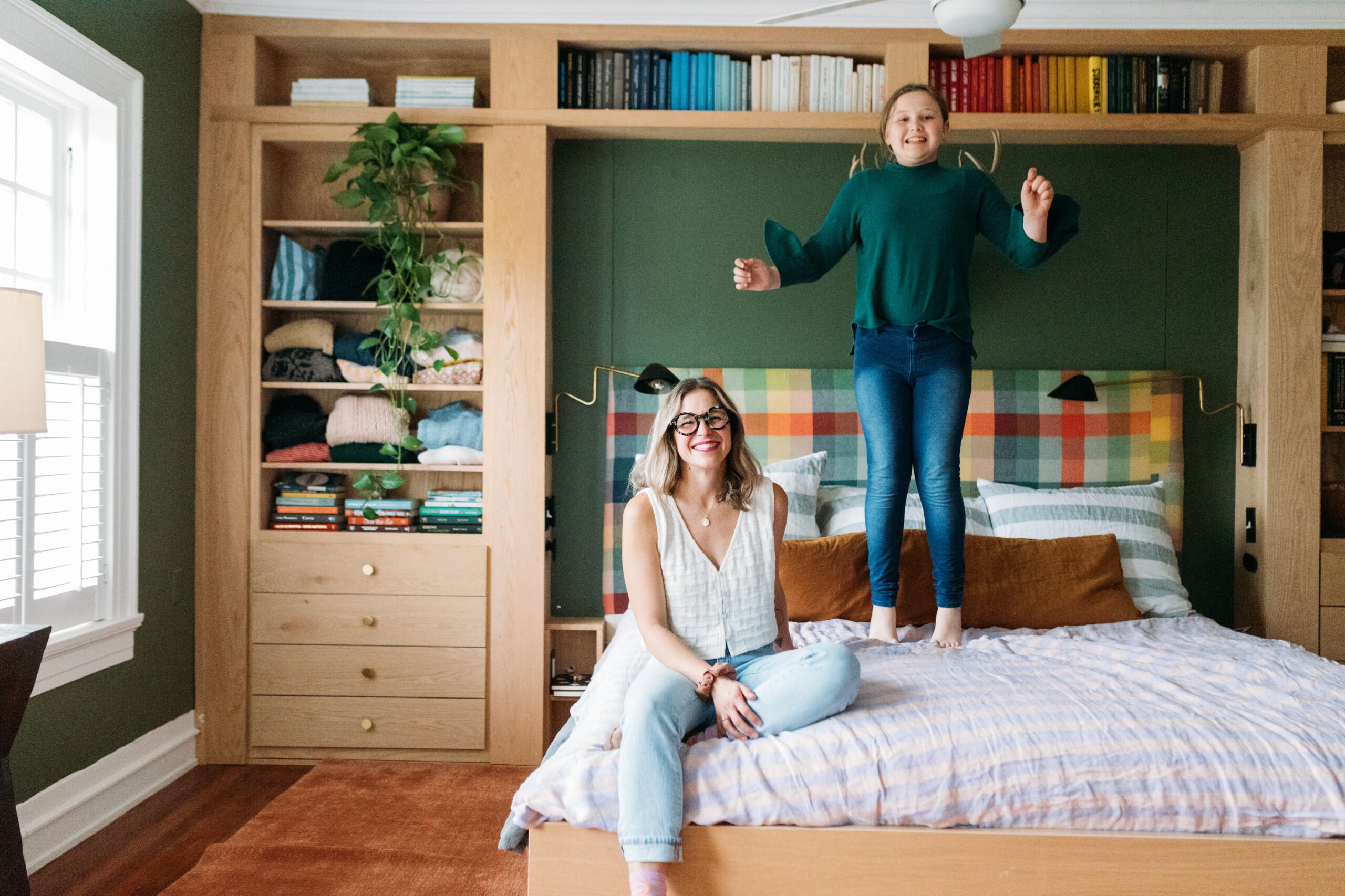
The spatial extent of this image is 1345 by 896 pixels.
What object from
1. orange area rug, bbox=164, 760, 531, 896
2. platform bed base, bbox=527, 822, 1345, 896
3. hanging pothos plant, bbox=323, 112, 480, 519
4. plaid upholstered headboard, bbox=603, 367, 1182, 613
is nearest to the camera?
platform bed base, bbox=527, 822, 1345, 896

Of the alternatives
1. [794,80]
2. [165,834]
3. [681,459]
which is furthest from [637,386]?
Result: [165,834]

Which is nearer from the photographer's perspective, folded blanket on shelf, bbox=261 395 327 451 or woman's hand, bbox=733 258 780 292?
woman's hand, bbox=733 258 780 292

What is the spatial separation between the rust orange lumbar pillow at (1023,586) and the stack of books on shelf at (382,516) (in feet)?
5.75

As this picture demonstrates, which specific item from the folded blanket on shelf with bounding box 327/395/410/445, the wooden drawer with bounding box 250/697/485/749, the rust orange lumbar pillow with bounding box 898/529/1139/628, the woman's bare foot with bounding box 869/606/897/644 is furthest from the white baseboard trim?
the rust orange lumbar pillow with bounding box 898/529/1139/628

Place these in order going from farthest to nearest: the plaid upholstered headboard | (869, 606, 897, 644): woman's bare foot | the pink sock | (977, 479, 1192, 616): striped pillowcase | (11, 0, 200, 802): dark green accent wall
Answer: the plaid upholstered headboard, (977, 479, 1192, 616): striped pillowcase, (11, 0, 200, 802): dark green accent wall, (869, 606, 897, 644): woman's bare foot, the pink sock

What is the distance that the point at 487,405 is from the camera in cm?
325

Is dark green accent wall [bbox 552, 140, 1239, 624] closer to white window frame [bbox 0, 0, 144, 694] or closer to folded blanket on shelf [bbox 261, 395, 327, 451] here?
folded blanket on shelf [bbox 261, 395, 327, 451]

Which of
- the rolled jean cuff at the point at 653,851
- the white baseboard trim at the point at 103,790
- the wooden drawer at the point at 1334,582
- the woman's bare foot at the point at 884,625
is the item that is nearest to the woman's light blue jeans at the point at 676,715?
the rolled jean cuff at the point at 653,851

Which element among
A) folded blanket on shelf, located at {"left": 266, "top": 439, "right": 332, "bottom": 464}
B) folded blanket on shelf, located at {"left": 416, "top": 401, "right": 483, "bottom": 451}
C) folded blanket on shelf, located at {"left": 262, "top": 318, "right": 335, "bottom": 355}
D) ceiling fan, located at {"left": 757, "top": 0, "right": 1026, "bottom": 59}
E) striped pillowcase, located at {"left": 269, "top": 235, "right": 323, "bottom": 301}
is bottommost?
folded blanket on shelf, located at {"left": 266, "top": 439, "right": 332, "bottom": 464}

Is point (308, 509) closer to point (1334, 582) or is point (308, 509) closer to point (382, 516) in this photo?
point (382, 516)

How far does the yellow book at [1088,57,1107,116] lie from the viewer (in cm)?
325

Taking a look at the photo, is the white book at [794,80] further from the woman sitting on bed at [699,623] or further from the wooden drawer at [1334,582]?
the wooden drawer at [1334,582]

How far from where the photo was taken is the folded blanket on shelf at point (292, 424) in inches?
128

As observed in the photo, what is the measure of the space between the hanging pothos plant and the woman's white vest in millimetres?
1579
